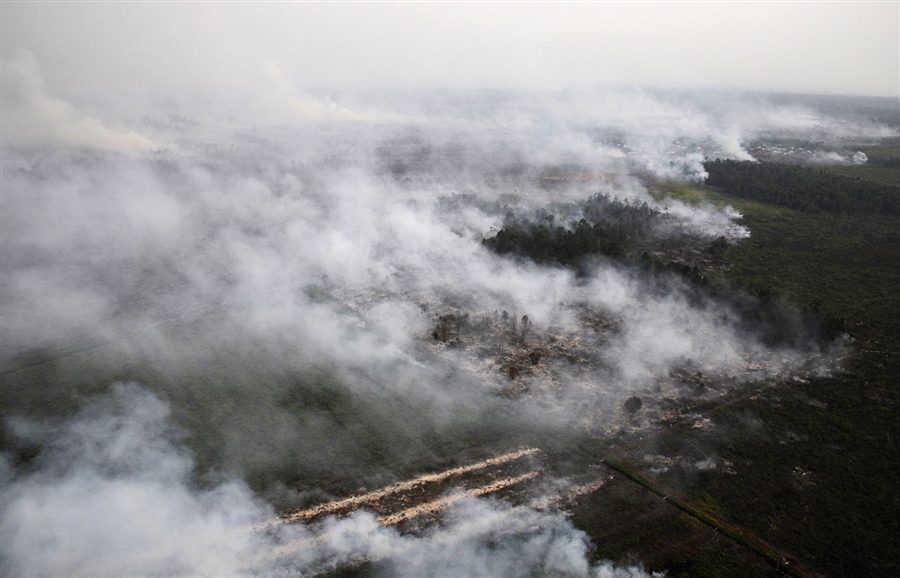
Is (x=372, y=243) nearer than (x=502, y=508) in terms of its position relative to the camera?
No

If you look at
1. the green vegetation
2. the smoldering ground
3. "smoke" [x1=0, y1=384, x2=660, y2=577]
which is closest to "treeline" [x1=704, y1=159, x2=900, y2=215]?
the smoldering ground

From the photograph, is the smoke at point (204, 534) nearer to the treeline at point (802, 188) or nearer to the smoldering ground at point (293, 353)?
the smoldering ground at point (293, 353)

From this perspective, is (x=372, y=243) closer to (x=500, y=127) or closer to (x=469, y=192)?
(x=469, y=192)

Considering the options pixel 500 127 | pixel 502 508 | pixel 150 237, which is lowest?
pixel 502 508

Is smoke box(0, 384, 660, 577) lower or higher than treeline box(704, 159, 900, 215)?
lower

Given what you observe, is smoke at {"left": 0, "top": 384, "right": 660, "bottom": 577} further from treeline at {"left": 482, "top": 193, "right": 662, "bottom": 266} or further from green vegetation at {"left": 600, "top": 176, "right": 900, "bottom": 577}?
treeline at {"left": 482, "top": 193, "right": 662, "bottom": 266}

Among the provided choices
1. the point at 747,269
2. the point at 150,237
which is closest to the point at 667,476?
the point at 747,269
